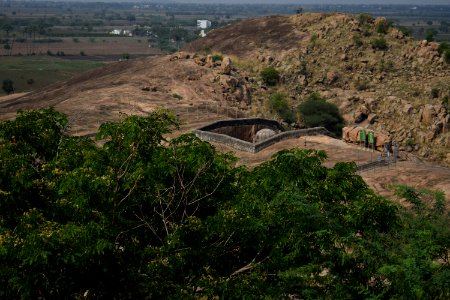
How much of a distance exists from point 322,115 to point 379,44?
1435 centimetres

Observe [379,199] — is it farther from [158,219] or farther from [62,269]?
[62,269]

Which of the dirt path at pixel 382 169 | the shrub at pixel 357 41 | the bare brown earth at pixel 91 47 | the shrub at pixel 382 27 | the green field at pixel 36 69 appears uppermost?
the shrub at pixel 382 27

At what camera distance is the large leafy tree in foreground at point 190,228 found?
31.2 feet

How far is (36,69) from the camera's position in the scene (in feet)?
341

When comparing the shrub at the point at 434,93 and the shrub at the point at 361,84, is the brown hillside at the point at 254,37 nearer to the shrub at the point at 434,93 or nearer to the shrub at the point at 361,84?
the shrub at the point at 361,84

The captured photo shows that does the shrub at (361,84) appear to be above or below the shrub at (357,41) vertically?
below

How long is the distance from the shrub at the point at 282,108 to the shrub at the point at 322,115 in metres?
0.82

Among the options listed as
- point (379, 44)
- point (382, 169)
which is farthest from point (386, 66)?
point (382, 169)

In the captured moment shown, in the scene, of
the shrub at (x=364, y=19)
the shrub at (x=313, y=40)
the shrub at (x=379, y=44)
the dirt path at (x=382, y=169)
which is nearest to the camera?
the dirt path at (x=382, y=169)

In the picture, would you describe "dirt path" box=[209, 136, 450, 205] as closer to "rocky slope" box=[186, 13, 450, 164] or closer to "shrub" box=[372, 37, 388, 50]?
"rocky slope" box=[186, 13, 450, 164]

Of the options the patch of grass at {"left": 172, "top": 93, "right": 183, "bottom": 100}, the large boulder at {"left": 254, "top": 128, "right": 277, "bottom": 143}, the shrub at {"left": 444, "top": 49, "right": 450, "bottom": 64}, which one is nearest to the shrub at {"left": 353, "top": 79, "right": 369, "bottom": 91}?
the shrub at {"left": 444, "top": 49, "right": 450, "bottom": 64}

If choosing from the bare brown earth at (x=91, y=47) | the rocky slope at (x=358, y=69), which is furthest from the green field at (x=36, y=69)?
the rocky slope at (x=358, y=69)

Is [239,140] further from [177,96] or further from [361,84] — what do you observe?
[361,84]

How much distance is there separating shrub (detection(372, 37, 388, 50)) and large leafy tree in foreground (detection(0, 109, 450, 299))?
146ft
